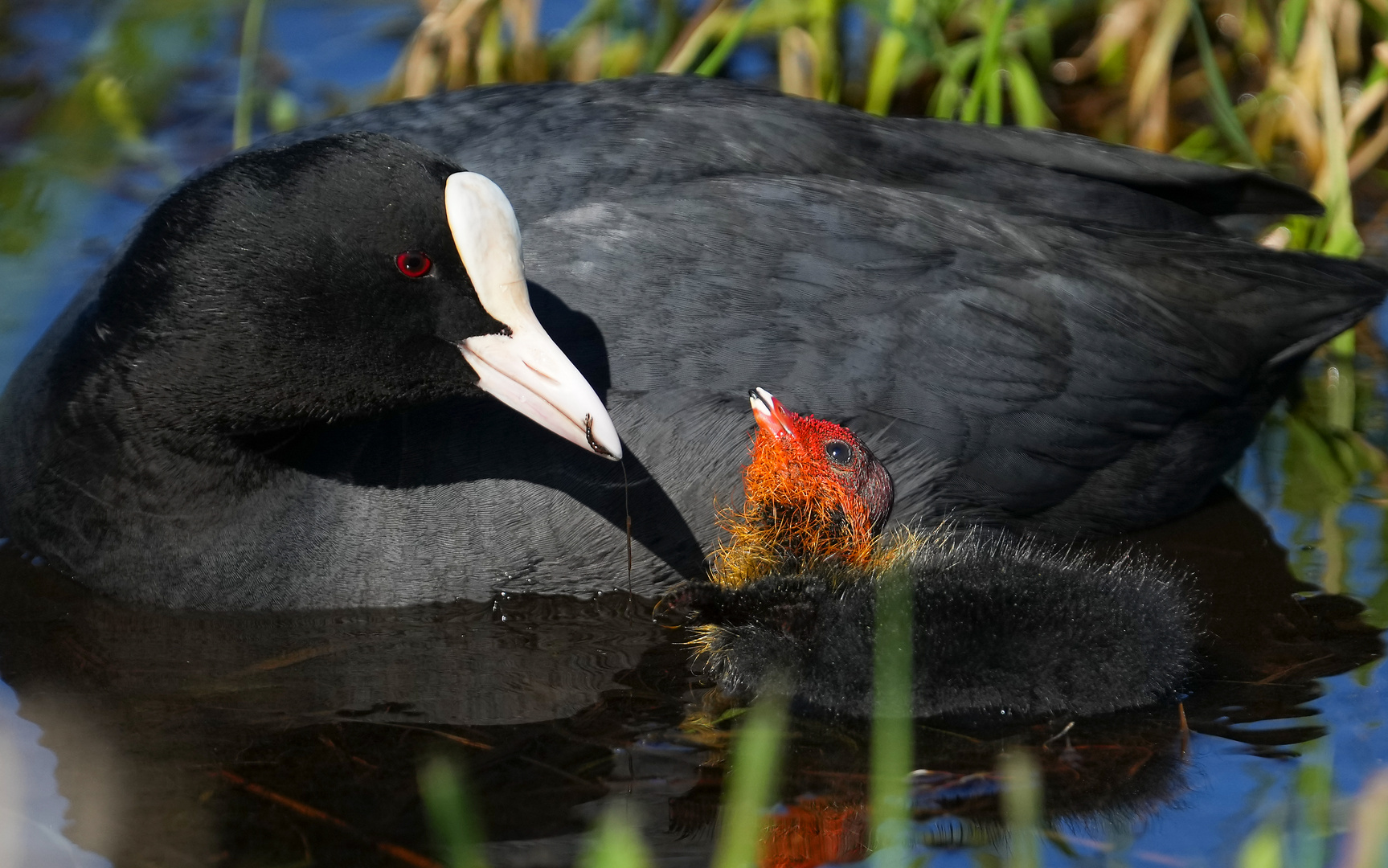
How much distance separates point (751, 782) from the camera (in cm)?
198

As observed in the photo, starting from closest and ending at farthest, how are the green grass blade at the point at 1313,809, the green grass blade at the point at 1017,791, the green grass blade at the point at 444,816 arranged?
1. the green grass blade at the point at 1313,809
2. the green grass blade at the point at 1017,791
3. the green grass blade at the point at 444,816

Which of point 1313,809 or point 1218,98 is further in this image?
point 1218,98

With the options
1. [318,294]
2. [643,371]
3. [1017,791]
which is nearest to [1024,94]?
[643,371]

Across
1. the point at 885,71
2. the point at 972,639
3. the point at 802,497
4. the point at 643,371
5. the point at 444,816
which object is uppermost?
the point at 885,71

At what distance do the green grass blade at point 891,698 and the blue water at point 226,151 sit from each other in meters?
0.11

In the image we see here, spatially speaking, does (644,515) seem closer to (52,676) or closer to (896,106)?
(52,676)

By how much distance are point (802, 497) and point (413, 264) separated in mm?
903

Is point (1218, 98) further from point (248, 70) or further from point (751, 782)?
point (751, 782)

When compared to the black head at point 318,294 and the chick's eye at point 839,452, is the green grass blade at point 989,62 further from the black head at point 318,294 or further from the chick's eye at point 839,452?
the black head at point 318,294

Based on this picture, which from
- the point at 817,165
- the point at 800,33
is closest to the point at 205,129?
the point at 800,33

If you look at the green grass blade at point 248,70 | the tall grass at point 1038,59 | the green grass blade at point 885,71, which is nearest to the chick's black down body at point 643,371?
the tall grass at point 1038,59

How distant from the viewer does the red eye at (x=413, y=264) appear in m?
3.15

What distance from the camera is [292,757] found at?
3.17m

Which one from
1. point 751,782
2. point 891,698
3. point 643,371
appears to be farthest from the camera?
point 643,371
